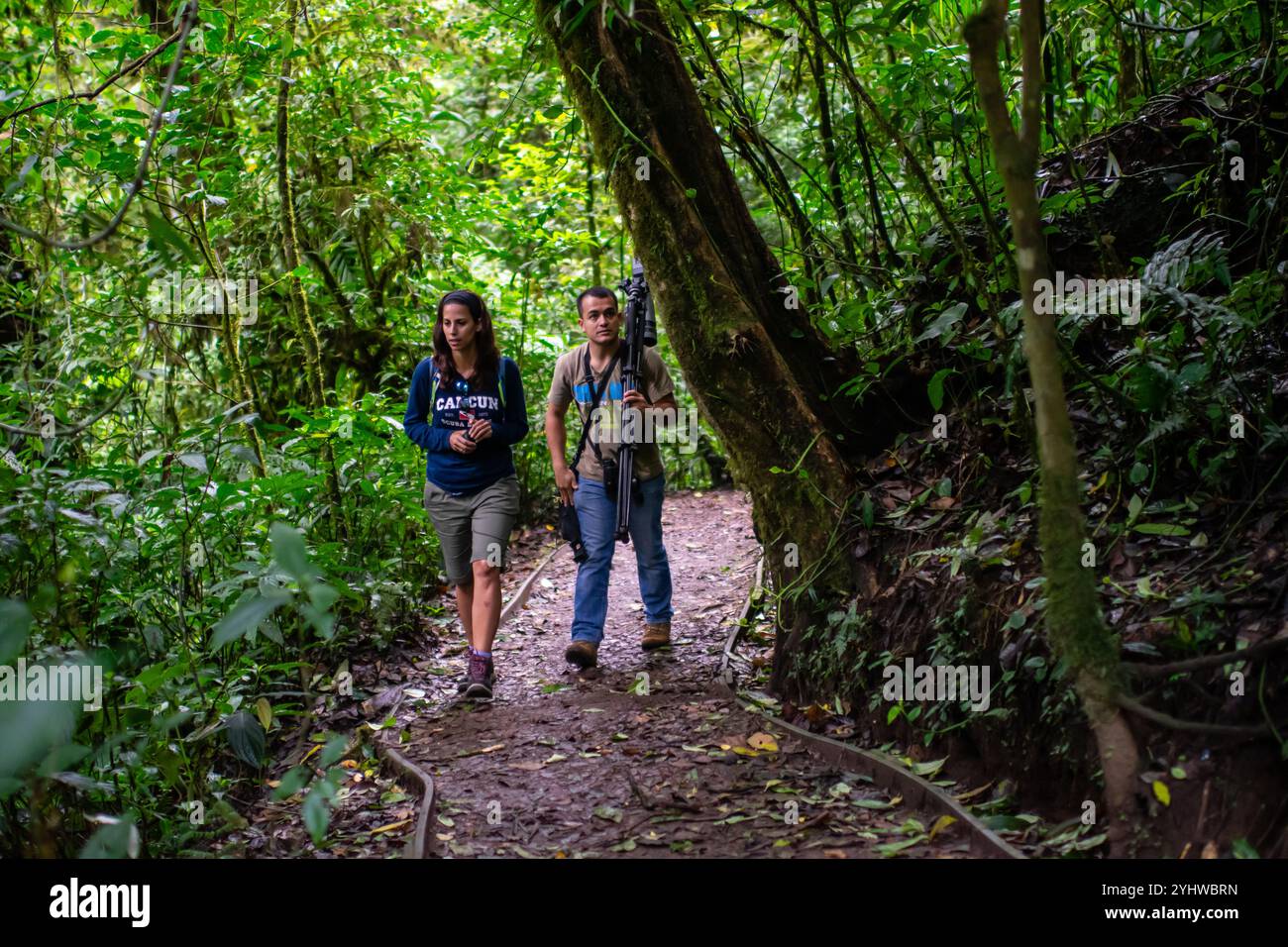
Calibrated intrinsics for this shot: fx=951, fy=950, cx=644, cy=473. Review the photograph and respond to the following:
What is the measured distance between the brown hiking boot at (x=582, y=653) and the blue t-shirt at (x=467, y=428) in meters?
1.11

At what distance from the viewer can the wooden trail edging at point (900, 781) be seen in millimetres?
3115

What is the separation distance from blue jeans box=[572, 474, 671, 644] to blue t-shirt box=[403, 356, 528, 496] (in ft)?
1.97

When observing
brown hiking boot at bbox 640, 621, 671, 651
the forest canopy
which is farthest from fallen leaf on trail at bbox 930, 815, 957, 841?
brown hiking boot at bbox 640, 621, 671, 651

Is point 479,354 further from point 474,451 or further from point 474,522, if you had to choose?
point 474,522

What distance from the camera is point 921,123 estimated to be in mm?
5336

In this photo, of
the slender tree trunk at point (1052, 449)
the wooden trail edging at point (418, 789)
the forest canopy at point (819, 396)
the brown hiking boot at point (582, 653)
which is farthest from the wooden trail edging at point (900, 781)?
the wooden trail edging at point (418, 789)

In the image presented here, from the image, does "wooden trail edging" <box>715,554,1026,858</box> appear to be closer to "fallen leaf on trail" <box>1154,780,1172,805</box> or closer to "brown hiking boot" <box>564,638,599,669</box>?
"fallen leaf on trail" <box>1154,780,1172,805</box>

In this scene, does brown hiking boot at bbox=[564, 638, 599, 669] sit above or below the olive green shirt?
below

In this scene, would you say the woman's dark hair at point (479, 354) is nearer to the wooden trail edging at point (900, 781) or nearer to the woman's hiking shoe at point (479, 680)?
the woman's hiking shoe at point (479, 680)

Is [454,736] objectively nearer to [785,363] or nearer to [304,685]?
[304,685]

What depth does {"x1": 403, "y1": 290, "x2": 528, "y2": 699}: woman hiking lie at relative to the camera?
5.25 meters

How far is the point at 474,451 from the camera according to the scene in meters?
5.25

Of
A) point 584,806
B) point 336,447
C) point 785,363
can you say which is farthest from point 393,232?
point 584,806
